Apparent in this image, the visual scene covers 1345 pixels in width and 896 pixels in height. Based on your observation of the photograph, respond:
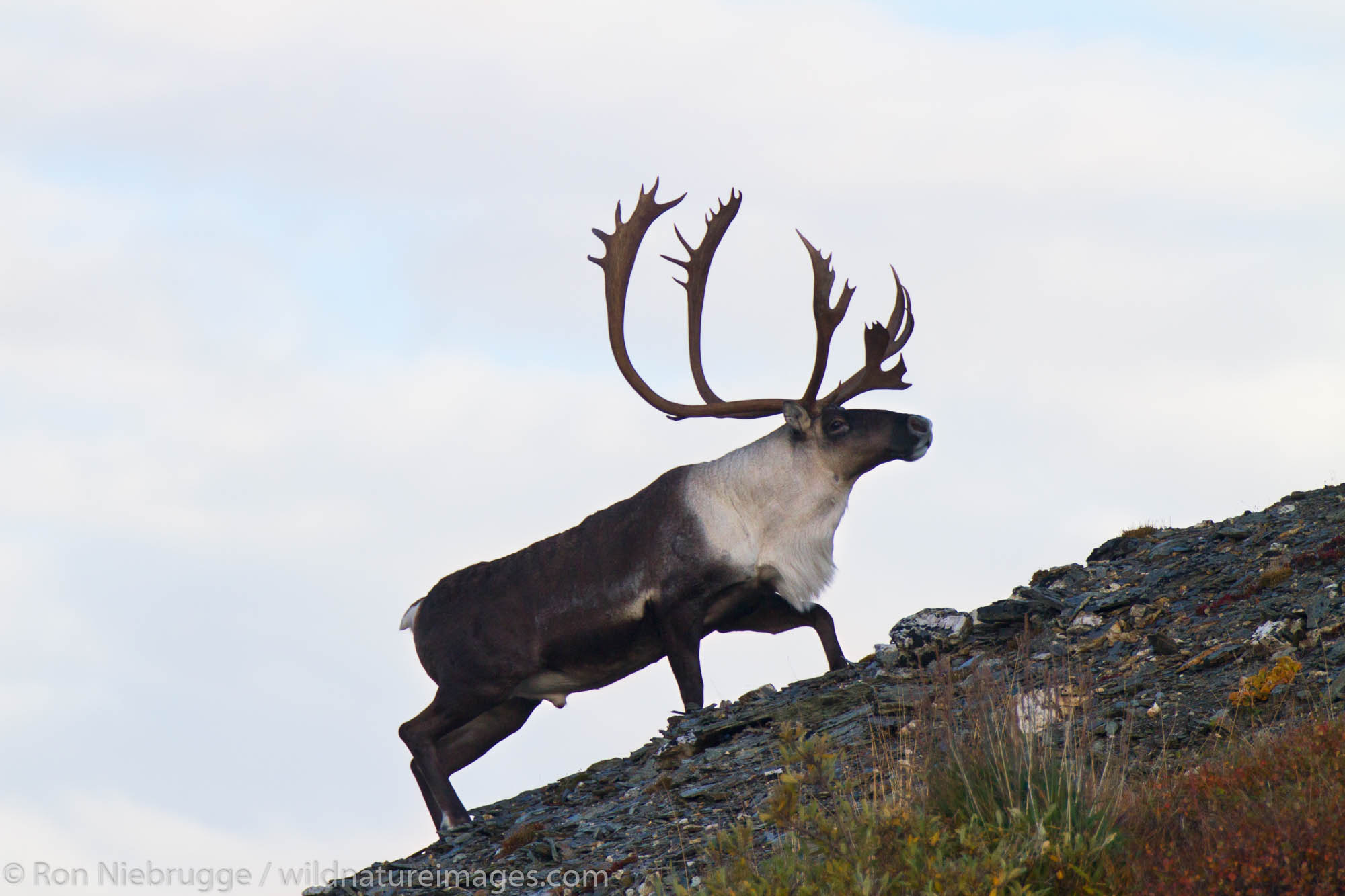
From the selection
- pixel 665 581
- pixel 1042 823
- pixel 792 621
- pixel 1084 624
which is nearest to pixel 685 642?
pixel 665 581

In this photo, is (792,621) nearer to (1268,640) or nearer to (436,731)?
(436,731)

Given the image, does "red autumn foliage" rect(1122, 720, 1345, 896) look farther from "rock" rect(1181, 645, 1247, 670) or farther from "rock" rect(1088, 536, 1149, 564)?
"rock" rect(1088, 536, 1149, 564)

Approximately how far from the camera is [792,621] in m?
11.5

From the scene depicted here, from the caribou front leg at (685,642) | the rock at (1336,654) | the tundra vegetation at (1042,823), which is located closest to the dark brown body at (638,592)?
the caribou front leg at (685,642)

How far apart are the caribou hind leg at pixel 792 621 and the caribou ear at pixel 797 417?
1.33m

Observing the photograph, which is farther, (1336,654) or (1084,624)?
(1084,624)

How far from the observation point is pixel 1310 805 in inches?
231

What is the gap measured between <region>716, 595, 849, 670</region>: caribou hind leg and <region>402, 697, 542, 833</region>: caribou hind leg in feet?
5.79

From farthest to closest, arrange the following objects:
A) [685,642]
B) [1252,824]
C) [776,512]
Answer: [776,512] < [685,642] < [1252,824]

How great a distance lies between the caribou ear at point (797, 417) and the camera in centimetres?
1163

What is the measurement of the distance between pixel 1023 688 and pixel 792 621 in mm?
2985

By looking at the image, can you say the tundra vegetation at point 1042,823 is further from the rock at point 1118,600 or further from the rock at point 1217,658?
the rock at point 1118,600

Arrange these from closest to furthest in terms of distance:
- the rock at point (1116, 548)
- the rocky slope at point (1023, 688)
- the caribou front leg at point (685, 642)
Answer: the rocky slope at point (1023, 688), the caribou front leg at point (685, 642), the rock at point (1116, 548)

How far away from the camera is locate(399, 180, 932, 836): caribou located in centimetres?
1107
